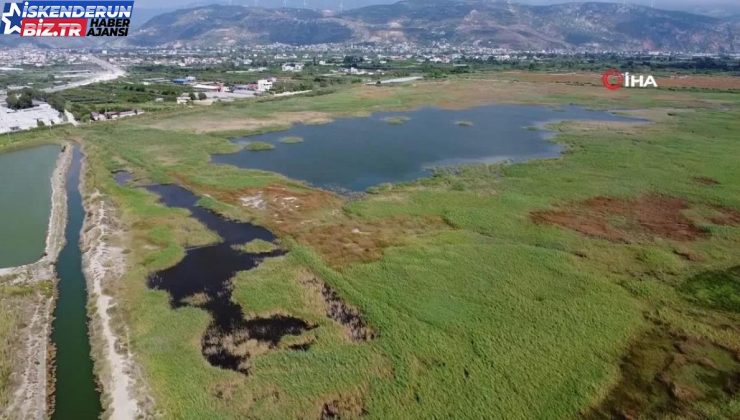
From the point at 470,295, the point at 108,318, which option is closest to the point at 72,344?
the point at 108,318

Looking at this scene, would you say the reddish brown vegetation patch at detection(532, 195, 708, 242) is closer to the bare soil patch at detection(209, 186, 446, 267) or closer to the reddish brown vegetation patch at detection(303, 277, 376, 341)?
the bare soil patch at detection(209, 186, 446, 267)

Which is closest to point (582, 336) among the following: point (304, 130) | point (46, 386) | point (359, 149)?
point (46, 386)

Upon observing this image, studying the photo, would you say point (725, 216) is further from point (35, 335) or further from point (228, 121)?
point (228, 121)

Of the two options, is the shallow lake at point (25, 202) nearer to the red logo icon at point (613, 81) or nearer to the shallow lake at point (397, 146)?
the shallow lake at point (397, 146)

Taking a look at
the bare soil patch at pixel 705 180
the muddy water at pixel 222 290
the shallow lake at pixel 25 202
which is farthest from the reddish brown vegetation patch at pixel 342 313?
the bare soil patch at pixel 705 180

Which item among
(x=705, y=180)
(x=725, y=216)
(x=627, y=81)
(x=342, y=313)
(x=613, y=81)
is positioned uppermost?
(x=627, y=81)

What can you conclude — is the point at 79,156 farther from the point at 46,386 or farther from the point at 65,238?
the point at 46,386
